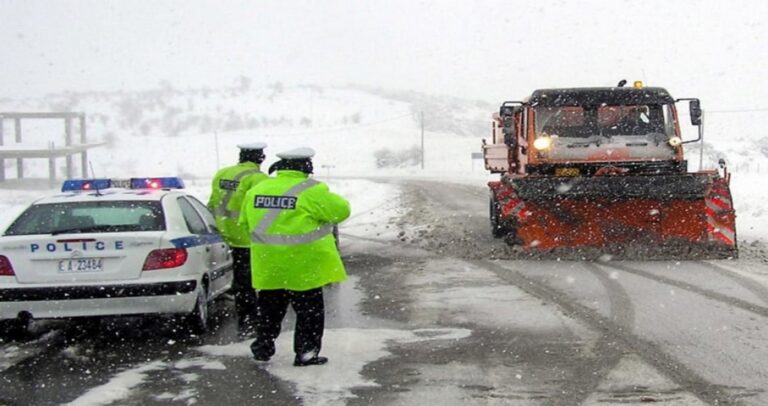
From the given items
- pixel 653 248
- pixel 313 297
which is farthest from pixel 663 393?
pixel 653 248

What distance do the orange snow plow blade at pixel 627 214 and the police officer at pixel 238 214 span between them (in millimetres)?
5198

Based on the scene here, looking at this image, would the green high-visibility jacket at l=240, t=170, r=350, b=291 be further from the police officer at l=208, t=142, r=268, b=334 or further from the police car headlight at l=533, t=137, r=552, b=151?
the police car headlight at l=533, t=137, r=552, b=151

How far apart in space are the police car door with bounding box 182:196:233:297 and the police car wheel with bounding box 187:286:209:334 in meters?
0.47

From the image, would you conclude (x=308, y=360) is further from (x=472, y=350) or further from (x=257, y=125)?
(x=257, y=125)

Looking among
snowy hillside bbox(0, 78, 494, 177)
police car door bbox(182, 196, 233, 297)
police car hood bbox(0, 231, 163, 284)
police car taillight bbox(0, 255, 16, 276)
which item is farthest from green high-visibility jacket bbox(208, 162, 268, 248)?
snowy hillside bbox(0, 78, 494, 177)

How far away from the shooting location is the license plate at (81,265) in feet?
24.1

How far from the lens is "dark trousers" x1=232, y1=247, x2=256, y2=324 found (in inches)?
329

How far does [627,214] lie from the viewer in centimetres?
1304

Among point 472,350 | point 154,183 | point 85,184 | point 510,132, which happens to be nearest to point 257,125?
point 510,132

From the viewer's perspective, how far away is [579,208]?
1307cm

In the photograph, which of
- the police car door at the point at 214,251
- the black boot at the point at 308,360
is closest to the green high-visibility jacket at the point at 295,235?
the black boot at the point at 308,360

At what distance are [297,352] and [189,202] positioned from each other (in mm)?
3006

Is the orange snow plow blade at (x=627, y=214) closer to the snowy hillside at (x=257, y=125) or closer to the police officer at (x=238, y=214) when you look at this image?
the police officer at (x=238, y=214)

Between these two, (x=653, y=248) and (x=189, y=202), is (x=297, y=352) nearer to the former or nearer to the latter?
(x=189, y=202)
